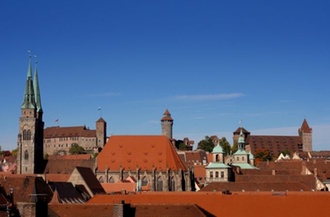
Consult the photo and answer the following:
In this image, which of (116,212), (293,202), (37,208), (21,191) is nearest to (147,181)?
(21,191)

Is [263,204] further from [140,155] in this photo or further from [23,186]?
[140,155]

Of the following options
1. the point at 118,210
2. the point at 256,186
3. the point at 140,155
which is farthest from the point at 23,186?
the point at 140,155

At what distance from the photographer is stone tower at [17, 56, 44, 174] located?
143000 mm

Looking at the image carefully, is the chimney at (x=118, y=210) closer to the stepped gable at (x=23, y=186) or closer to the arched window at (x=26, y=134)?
the stepped gable at (x=23, y=186)

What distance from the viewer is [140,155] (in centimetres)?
12494

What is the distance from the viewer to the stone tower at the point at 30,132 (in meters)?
143

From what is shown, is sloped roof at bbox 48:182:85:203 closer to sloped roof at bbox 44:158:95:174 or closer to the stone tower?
sloped roof at bbox 44:158:95:174

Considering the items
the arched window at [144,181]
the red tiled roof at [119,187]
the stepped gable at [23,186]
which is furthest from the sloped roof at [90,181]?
the arched window at [144,181]

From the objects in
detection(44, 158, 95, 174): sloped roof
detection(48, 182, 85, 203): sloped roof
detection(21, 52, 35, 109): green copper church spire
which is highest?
detection(21, 52, 35, 109): green copper church spire

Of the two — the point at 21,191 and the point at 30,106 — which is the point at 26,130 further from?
the point at 21,191

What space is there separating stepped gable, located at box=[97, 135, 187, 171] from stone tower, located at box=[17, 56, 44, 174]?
24189 mm

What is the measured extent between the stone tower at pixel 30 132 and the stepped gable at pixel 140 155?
952 inches

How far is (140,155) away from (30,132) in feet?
111

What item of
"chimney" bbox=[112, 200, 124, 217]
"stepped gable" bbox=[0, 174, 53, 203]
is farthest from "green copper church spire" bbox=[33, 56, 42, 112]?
"chimney" bbox=[112, 200, 124, 217]
